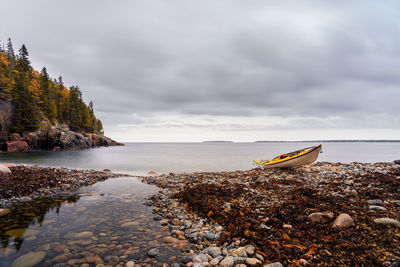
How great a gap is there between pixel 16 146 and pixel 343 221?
232 ft

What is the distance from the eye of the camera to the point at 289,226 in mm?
6215

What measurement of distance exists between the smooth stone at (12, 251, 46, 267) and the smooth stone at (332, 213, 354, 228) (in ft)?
28.0

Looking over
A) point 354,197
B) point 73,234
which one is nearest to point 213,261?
point 73,234

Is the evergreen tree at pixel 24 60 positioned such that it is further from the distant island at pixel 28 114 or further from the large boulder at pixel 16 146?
the large boulder at pixel 16 146

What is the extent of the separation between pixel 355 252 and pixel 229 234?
10.6ft

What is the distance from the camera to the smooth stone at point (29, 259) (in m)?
4.78

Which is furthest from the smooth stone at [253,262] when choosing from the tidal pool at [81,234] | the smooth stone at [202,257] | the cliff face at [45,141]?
the cliff face at [45,141]

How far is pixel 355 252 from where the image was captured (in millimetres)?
4598

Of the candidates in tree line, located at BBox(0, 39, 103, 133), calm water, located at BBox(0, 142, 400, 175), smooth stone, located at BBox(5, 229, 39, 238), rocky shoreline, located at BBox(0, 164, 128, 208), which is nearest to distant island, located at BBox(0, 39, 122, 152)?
tree line, located at BBox(0, 39, 103, 133)

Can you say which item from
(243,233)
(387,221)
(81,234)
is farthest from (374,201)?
(81,234)

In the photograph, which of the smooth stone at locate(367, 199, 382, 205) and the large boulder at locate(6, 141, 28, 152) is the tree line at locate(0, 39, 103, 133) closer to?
the large boulder at locate(6, 141, 28, 152)

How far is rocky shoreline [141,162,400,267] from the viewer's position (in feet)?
Answer: 15.2

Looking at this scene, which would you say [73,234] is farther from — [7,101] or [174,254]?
Answer: [7,101]

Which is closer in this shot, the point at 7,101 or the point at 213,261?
the point at 213,261
